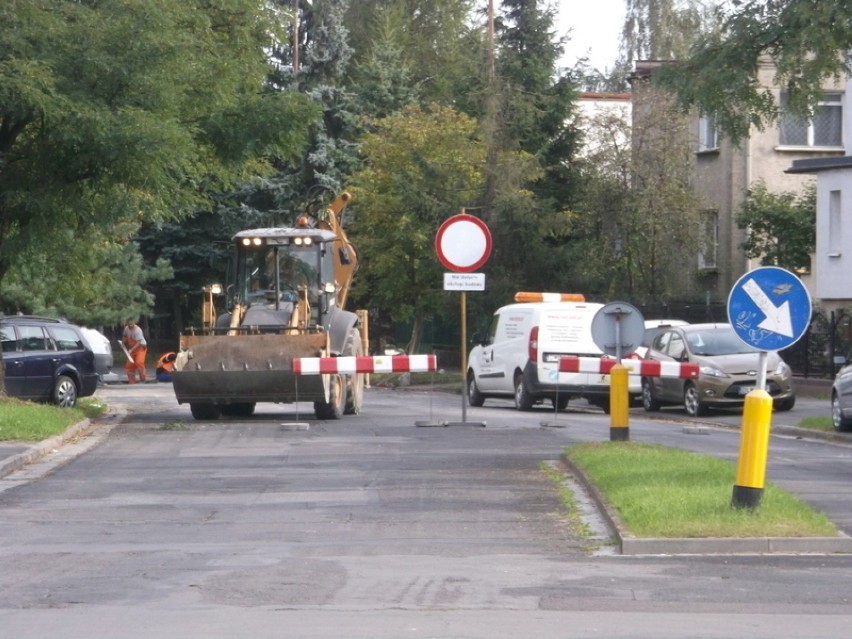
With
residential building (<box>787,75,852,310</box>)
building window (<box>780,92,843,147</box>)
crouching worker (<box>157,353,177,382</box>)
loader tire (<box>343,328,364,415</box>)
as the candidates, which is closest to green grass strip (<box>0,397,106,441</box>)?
loader tire (<box>343,328,364,415</box>)

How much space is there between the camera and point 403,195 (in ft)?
135

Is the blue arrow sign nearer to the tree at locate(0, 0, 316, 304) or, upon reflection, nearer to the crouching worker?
the tree at locate(0, 0, 316, 304)

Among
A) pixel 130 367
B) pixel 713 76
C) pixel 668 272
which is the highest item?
pixel 713 76

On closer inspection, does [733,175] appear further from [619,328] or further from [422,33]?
[422,33]

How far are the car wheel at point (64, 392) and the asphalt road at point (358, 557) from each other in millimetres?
6781

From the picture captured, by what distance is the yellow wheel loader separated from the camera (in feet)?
70.2

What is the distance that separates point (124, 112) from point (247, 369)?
4.10 meters

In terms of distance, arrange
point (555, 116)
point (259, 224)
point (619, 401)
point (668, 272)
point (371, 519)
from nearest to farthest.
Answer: point (371, 519) < point (619, 401) < point (668, 272) < point (555, 116) < point (259, 224)

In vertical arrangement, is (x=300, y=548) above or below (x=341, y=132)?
below

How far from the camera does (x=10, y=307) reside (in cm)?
4100

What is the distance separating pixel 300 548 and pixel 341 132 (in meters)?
40.8

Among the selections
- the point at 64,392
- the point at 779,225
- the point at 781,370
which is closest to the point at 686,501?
the point at 781,370

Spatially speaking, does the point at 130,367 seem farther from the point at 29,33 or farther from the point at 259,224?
the point at 29,33

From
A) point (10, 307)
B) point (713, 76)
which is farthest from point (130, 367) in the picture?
point (713, 76)
